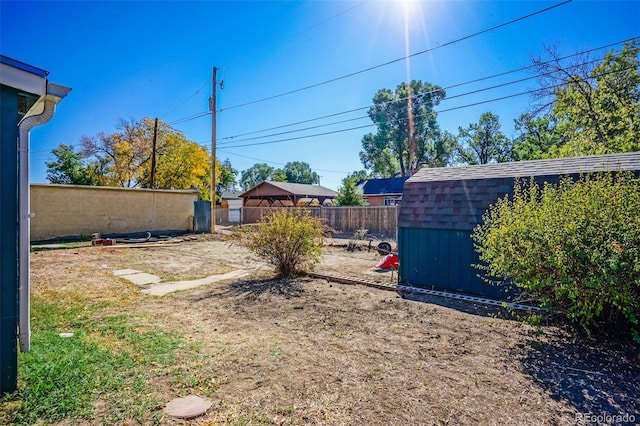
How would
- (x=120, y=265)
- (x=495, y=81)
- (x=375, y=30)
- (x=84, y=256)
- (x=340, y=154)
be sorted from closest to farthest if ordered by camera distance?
(x=120, y=265) → (x=84, y=256) → (x=375, y=30) → (x=495, y=81) → (x=340, y=154)

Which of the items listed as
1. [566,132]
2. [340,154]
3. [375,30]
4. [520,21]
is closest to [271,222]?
[375,30]

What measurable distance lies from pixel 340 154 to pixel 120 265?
31.4 metres

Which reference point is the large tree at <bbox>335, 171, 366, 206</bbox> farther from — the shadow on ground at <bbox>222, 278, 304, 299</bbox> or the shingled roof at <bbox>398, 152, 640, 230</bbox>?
the shadow on ground at <bbox>222, 278, 304, 299</bbox>

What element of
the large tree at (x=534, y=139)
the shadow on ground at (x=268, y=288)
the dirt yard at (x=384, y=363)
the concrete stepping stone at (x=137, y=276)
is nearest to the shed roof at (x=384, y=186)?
the large tree at (x=534, y=139)

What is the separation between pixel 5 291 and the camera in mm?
2318

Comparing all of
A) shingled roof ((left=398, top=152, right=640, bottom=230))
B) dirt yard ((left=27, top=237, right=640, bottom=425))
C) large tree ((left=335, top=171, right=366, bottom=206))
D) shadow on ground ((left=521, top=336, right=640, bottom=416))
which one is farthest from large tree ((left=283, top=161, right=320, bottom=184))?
shadow on ground ((left=521, top=336, right=640, bottom=416))

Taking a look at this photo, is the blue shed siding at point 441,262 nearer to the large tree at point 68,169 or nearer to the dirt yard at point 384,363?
the dirt yard at point 384,363

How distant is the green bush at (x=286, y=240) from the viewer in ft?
21.5

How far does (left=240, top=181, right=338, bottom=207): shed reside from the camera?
30.2m

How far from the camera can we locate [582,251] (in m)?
3.00

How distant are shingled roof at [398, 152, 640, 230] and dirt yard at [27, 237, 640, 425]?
61.8 inches

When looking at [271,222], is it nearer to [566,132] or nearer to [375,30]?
[375,30]

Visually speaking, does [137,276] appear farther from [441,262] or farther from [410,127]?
[410,127]

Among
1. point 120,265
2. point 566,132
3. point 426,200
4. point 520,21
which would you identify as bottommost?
point 120,265
